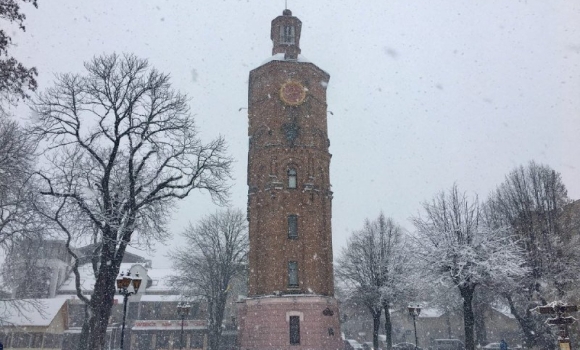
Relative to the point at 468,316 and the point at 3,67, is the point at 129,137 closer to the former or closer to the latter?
the point at 3,67

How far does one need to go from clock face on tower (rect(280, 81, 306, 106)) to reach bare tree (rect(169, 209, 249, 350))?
1406 cm

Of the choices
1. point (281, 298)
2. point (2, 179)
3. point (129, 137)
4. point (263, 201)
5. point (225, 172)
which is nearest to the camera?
point (2, 179)

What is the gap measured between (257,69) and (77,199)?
70.2 ft

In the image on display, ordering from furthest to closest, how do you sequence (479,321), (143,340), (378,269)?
(143,340) → (479,321) → (378,269)

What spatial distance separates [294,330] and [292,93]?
17219 millimetres

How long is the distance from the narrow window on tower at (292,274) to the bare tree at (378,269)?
7729 millimetres

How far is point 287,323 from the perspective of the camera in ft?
95.1

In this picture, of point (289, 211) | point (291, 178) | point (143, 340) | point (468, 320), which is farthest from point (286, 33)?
point (143, 340)

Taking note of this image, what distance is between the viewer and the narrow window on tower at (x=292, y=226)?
31672mm

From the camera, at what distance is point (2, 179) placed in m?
17.6

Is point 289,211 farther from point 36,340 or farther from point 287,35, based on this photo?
point 36,340

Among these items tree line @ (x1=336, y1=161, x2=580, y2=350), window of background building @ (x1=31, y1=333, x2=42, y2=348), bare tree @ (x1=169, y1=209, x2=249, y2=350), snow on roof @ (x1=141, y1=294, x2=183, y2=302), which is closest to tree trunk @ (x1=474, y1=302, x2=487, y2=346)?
tree line @ (x1=336, y1=161, x2=580, y2=350)

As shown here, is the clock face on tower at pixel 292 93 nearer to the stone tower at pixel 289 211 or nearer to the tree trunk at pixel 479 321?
the stone tower at pixel 289 211

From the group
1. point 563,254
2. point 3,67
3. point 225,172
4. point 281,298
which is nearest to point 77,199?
→ point 225,172
